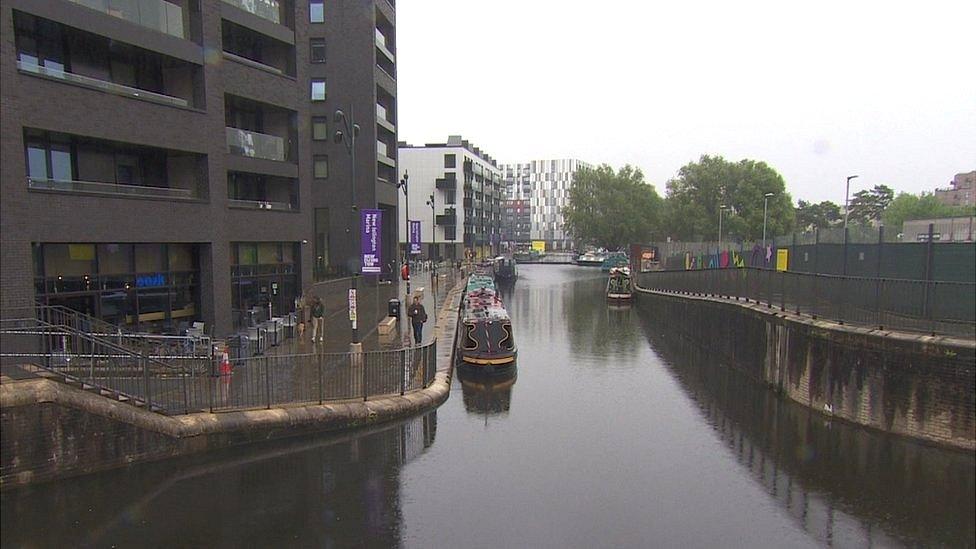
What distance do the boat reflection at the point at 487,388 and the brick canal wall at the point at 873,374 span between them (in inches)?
324

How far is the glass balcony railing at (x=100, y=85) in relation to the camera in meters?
15.6

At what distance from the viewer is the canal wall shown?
32.7ft

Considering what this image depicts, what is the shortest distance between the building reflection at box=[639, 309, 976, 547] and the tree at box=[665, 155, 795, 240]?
215 ft

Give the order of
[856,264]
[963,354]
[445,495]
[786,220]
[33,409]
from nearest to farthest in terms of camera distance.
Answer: [33,409]
[445,495]
[963,354]
[856,264]
[786,220]

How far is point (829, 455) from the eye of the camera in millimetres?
13117

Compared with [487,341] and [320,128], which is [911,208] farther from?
[487,341]

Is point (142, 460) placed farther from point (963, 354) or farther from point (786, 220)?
point (786, 220)

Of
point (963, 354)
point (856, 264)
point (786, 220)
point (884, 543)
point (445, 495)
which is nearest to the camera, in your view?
point (884, 543)

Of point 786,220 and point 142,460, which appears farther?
point 786,220

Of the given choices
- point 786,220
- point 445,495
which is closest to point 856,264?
point 445,495

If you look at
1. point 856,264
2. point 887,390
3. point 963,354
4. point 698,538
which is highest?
point 856,264

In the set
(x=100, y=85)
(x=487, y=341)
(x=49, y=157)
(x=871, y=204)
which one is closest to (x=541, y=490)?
(x=487, y=341)

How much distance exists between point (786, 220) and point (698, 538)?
77167mm

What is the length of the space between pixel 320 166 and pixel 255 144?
17.8 m
